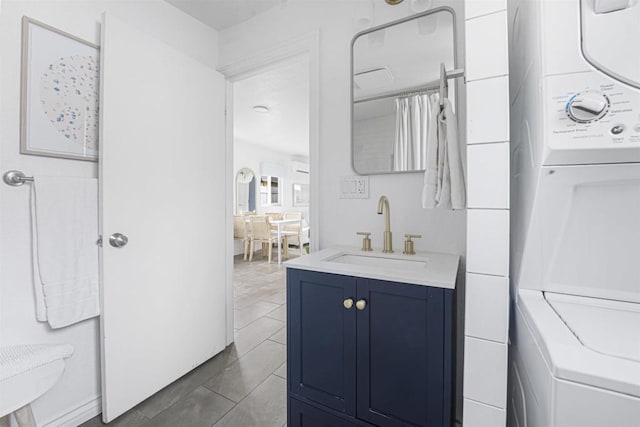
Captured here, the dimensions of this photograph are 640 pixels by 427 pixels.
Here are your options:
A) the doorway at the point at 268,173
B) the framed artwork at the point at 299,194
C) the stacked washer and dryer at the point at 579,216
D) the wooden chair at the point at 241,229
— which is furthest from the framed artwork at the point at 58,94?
the framed artwork at the point at 299,194

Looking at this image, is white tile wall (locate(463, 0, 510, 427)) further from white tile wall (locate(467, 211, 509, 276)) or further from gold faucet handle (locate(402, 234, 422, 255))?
gold faucet handle (locate(402, 234, 422, 255))

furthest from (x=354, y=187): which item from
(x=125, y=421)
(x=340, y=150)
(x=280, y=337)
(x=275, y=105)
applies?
(x=275, y=105)

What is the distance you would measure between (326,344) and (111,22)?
1.85m

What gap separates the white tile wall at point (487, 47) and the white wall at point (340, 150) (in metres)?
0.80

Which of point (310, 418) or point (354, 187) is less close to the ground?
point (354, 187)

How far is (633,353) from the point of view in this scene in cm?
50

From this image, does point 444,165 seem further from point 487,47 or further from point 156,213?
point 156,213

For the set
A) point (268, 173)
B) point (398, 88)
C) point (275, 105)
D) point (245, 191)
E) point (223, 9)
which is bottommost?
point (245, 191)

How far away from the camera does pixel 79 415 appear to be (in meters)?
1.42

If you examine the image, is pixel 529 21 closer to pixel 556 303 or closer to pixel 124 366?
pixel 556 303

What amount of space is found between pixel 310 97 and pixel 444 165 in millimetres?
993

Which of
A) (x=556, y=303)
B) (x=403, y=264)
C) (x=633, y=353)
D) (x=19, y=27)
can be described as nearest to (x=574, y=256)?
(x=556, y=303)

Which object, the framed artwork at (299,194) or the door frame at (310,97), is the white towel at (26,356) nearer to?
the door frame at (310,97)

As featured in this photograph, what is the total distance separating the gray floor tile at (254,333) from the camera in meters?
2.19
